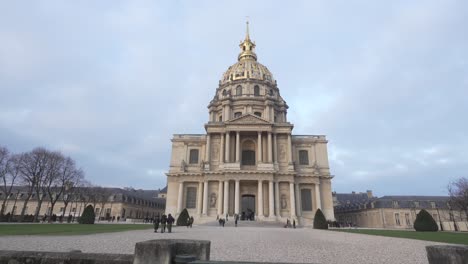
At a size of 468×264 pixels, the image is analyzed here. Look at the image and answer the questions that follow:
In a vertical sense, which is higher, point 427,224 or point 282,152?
point 282,152

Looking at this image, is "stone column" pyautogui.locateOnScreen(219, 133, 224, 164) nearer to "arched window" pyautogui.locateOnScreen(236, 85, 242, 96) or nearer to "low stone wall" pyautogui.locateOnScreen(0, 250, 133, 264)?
"arched window" pyautogui.locateOnScreen(236, 85, 242, 96)

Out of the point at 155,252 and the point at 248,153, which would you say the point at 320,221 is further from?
the point at 155,252

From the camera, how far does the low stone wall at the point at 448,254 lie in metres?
3.31

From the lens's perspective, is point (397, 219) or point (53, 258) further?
point (397, 219)

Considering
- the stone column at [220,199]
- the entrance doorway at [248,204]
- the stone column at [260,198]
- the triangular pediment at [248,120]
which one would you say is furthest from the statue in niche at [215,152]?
the stone column at [260,198]

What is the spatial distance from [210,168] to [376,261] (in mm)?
34753

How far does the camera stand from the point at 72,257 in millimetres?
4074

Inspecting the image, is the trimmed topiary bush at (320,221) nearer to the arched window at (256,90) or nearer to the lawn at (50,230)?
the lawn at (50,230)

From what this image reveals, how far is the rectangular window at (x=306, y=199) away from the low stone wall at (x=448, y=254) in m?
40.0

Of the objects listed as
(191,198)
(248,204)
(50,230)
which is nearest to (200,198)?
(191,198)

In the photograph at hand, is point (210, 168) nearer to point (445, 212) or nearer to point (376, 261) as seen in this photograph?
point (376, 261)

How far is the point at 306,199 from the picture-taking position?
4216 centimetres

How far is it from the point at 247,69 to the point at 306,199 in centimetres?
2819

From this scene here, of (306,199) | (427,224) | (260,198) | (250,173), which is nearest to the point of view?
(427,224)
